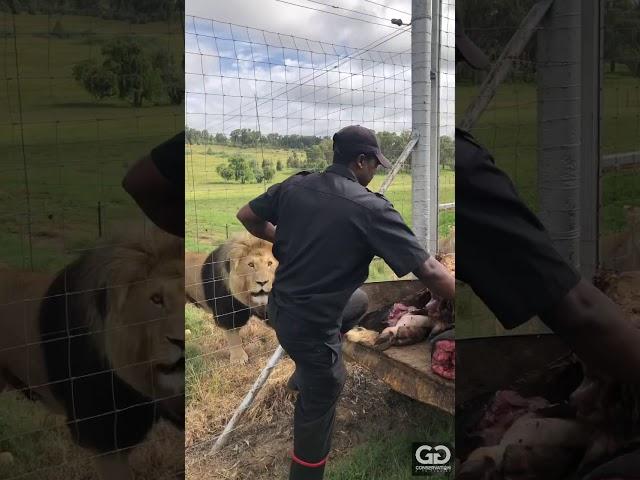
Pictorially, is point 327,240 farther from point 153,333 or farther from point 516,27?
point 516,27

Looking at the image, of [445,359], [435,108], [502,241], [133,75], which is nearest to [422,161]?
[435,108]

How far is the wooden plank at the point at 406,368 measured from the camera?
9.18 feet

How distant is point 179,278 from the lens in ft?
8.91

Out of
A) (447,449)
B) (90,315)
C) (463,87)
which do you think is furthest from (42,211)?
(447,449)

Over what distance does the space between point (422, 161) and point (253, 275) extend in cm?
79

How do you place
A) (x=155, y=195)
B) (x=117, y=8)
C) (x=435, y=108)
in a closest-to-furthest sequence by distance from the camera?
(x=117, y=8) → (x=155, y=195) → (x=435, y=108)

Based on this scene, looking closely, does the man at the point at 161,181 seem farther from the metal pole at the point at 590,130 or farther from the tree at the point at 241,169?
the metal pole at the point at 590,130

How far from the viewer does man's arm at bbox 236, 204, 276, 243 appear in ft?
8.87

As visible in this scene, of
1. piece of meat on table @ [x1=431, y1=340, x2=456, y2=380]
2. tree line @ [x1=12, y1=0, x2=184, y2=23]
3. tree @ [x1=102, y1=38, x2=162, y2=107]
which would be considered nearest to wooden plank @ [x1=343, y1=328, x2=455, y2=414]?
piece of meat on table @ [x1=431, y1=340, x2=456, y2=380]

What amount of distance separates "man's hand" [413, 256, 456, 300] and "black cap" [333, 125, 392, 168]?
467mm

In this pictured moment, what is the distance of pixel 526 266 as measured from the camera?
2.70m

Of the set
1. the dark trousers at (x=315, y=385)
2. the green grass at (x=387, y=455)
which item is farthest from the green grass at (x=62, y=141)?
the green grass at (x=387, y=455)

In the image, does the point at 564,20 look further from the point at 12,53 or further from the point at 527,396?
the point at 12,53

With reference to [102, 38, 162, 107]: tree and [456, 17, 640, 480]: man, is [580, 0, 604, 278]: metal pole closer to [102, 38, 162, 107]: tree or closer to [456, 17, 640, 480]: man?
[456, 17, 640, 480]: man
